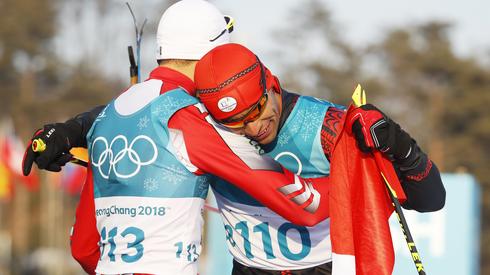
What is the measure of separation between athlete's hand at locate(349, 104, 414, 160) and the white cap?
2.90 feet

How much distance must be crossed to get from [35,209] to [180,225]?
46527 millimetres

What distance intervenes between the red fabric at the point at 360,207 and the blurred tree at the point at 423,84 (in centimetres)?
3120

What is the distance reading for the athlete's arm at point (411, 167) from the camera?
4.38m

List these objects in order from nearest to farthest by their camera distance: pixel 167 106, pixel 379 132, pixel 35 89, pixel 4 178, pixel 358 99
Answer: pixel 379 132 < pixel 358 99 < pixel 167 106 < pixel 4 178 < pixel 35 89

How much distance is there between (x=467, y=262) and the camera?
957 centimetres

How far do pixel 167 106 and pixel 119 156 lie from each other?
1.02 ft

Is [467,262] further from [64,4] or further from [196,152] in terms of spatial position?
[64,4]

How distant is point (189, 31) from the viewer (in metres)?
4.89

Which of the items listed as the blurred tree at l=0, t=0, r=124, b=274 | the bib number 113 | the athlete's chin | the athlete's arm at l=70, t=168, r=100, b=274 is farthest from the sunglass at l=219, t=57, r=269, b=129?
the blurred tree at l=0, t=0, r=124, b=274

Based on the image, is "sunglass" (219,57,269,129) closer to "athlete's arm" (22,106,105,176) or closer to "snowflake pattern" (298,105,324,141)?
"snowflake pattern" (298,105,324,141)

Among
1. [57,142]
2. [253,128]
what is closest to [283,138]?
[253,128]

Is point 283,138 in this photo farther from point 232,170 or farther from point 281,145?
point 232,170

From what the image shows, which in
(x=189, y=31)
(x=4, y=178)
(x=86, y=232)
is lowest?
(x=86, y=232)

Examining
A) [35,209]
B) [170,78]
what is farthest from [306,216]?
[35,209]
